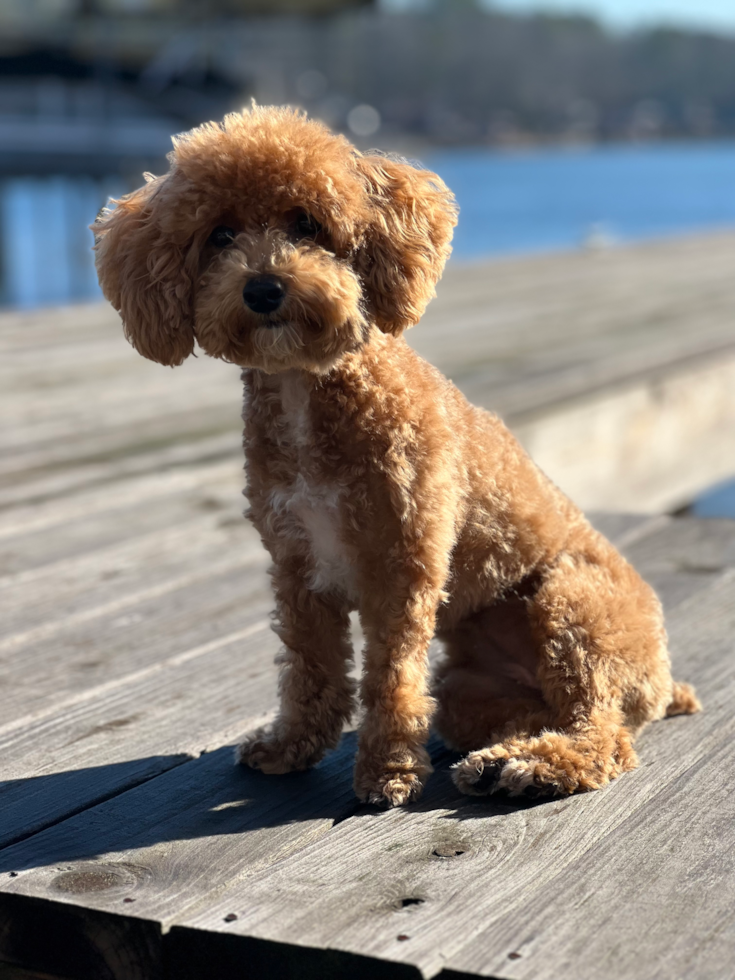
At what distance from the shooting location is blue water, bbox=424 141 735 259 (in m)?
25.9

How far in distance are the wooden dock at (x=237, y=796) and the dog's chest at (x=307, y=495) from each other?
1.53ft

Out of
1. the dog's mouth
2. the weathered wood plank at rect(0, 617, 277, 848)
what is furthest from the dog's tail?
the dog's mouth

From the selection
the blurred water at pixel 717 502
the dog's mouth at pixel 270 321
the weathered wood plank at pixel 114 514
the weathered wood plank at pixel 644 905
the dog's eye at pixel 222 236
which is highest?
the dog's eye at pixel 222 236

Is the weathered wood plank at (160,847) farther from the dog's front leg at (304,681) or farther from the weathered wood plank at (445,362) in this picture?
the weathered wood plank at (445,362)

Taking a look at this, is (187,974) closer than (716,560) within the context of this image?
Yes

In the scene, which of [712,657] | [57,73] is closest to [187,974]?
[712,657]

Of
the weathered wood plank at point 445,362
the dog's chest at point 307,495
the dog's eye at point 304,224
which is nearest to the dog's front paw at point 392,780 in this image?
the dog's chest at point 307,495

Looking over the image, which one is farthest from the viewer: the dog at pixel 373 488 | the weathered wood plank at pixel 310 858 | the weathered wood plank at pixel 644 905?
the dog at pixel 373 488

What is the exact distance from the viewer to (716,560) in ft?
12.6

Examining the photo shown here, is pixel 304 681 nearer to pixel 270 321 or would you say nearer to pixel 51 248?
pixel 270 321

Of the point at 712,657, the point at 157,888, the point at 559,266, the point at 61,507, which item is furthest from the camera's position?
the point at 559,266

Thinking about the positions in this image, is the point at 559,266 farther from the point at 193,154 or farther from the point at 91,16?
the point at 91,16

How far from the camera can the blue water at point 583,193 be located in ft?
85.0

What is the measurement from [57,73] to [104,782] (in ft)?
71.9
